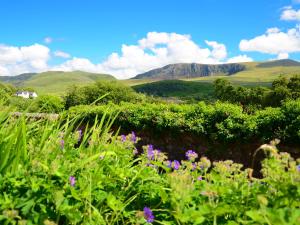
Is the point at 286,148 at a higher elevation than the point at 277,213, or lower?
lower

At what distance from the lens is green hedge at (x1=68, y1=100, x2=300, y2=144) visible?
8.20m

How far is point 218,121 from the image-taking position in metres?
9.55

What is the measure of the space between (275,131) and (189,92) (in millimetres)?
165536

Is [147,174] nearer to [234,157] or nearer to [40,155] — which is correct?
[40,155]

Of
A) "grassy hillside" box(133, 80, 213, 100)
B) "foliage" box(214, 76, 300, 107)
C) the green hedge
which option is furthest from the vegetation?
the green hedge

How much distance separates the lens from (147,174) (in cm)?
252

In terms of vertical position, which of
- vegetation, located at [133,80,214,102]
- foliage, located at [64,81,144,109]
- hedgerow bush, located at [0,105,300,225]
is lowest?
vegetation, located at [133,80,214,102]

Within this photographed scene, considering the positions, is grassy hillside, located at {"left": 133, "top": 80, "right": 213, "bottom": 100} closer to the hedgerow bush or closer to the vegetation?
the vegetation

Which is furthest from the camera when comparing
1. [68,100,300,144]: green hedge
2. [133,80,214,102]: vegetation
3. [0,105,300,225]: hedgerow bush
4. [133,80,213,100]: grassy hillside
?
[133,80,213,100]: grassy hillside

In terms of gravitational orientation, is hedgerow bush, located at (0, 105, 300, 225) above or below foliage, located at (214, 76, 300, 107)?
above

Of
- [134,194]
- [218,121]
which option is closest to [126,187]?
[134,194]

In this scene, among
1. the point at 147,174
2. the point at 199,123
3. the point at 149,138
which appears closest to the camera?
the point at 147,174

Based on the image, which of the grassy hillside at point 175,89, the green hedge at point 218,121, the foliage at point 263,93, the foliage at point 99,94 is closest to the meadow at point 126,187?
the green hedge at point 218,121

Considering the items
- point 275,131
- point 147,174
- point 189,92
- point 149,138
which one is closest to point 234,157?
point 275,131
